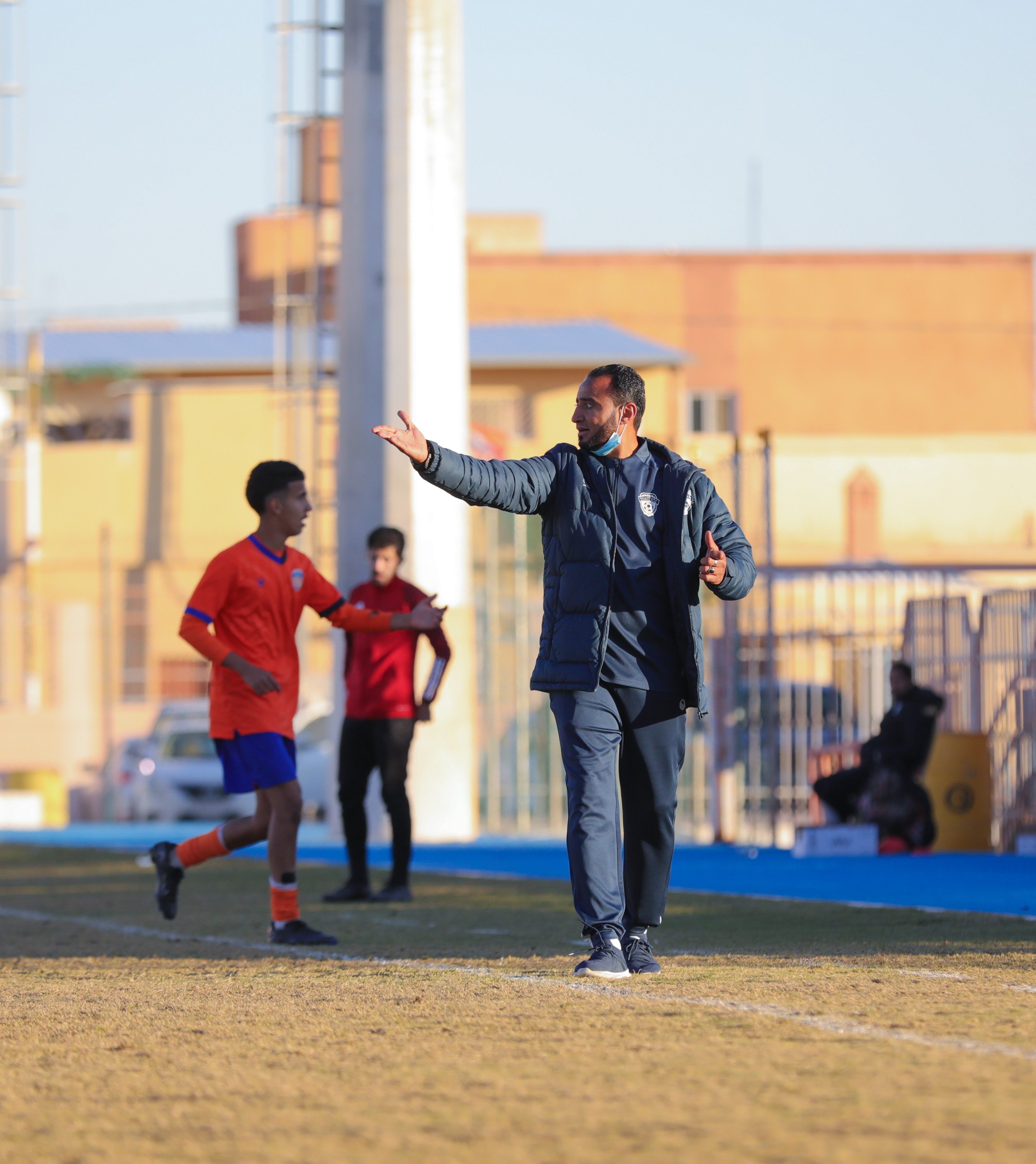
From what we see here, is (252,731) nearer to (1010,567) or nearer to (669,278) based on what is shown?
(1010,567)

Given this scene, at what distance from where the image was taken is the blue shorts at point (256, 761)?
8695mm

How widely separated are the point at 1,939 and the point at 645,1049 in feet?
15.9

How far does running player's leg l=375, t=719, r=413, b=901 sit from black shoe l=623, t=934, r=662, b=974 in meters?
4.20

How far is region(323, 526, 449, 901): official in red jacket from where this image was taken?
11.3 m

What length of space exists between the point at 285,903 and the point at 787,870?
5.83 meters

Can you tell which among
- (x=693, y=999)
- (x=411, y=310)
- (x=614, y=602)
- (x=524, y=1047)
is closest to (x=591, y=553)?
(x=614, y=602)

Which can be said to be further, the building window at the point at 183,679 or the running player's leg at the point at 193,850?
the building window at the point at 183,679

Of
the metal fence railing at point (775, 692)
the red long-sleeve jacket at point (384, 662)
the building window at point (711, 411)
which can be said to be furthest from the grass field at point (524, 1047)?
the building window at point (711, 411)

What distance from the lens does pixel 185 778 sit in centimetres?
2755

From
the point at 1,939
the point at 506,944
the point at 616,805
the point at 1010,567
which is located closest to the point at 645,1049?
the point at 616,805

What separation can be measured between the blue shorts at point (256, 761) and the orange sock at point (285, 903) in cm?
40

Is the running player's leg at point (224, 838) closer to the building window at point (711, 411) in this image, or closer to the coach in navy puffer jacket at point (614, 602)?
the coach in navy puffer jacket at point (614, 602)

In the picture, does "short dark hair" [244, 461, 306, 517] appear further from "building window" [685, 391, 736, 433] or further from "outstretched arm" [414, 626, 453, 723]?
"building window" [685, 391, 736, 433]

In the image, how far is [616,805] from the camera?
7.00 m
